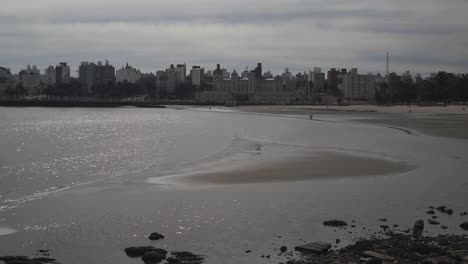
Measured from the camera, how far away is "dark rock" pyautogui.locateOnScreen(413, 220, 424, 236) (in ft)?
32.4

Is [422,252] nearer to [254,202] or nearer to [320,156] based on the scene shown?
[254,202]

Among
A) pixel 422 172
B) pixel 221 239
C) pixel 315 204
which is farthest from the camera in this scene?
pixel 422 172

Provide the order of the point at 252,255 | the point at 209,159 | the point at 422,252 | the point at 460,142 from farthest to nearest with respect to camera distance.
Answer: the point at 460,142
the point at 209,159
the point at 252,255
the point at 422,252

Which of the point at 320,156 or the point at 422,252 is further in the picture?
the point at 320,156

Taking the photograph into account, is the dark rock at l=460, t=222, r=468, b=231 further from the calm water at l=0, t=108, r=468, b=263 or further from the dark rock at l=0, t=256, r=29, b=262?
the dark rock at l=0, t=256, r=29, b=262

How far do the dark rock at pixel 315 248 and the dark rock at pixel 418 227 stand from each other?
6.27ft

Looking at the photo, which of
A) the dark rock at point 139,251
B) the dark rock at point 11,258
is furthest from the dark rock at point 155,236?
the dark rock at point 11,258

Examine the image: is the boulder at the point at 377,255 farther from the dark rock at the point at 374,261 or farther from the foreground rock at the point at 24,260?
the foreground rock at the point at 24,260

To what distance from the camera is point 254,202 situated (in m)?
13.4

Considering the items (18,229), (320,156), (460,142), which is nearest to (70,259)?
(18,229)

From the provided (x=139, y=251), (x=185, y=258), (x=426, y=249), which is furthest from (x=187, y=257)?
(x=426, y=249)

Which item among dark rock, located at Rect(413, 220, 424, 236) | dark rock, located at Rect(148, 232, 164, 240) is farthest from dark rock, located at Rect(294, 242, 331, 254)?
dark rock, located at Rect(148, 232, 164, 240)

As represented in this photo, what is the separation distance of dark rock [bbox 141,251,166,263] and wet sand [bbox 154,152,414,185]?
763 centimetres

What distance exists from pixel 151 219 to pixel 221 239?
7.51 feet
